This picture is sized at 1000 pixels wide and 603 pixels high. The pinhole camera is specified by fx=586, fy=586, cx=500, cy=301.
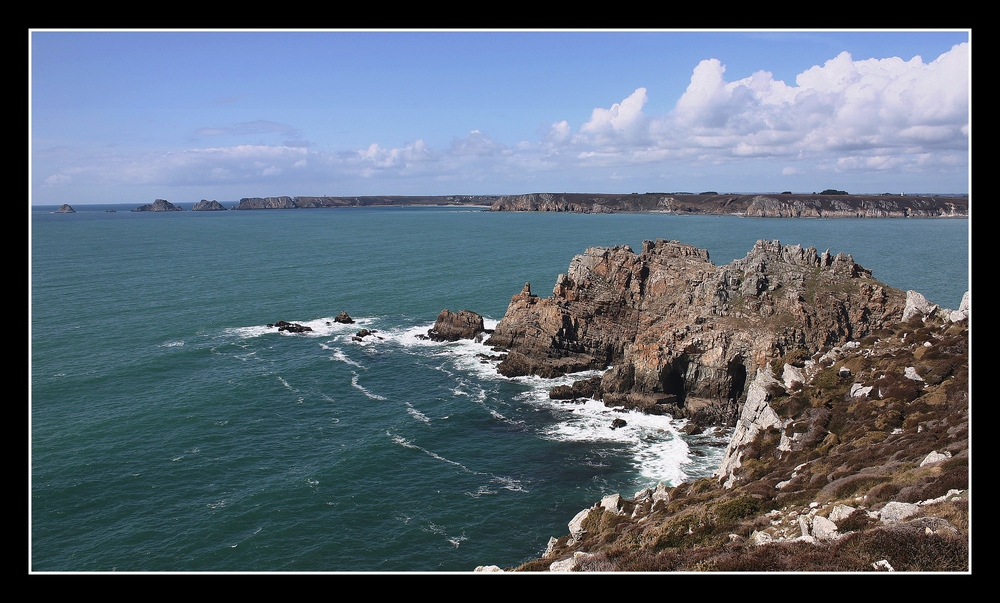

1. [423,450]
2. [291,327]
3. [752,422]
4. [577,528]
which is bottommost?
[423,450]

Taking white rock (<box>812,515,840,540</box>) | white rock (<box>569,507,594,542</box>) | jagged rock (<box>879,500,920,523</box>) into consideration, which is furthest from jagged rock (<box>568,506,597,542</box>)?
jagged rock (<box>879,500,920,523</box>)

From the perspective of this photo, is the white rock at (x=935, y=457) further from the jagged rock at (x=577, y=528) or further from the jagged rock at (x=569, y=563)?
the jagged rock at (x=577, y=528)

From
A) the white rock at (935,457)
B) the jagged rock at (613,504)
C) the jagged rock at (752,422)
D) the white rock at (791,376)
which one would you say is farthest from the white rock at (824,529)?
the white rock at (791,376)

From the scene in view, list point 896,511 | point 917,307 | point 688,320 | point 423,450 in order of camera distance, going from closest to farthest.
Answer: point 896,511 < point 917,307 < point 423,450 < point 688,320

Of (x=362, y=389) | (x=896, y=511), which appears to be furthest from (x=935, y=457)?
(x=362, y=389)

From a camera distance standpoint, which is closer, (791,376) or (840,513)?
(840,513)

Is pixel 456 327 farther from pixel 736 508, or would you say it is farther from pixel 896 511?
pixel 896 511
